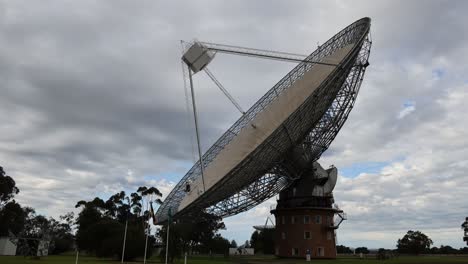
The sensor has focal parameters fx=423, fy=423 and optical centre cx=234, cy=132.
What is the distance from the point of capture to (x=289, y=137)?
3662 centimetres

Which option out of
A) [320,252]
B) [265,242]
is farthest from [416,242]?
[320,252]

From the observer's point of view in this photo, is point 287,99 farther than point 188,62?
Yes

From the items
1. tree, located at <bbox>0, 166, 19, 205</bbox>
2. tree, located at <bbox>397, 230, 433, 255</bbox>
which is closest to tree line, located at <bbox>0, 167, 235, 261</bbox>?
tree, located at <bbox>0, 166, 19, 205</bbox>

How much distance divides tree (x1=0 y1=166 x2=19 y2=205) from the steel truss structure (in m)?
51.0

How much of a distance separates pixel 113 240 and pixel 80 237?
88.3 feet

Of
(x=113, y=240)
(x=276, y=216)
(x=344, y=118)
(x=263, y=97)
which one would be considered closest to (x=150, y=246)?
(x=113, y=240)

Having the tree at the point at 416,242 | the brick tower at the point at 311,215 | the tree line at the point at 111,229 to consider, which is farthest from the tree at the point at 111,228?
the tree at the point at 416,242

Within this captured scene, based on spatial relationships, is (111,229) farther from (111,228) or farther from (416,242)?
(416,242)

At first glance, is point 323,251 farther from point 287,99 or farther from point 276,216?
point 287,99

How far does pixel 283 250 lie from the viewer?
60.9 m

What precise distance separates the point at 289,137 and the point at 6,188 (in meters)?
68.0

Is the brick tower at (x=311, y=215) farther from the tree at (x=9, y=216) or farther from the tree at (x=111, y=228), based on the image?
the tree at (x=9, y=216)

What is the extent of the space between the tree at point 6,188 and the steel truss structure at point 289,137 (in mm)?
51010

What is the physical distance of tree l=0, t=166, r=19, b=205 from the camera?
81688 millimetres
